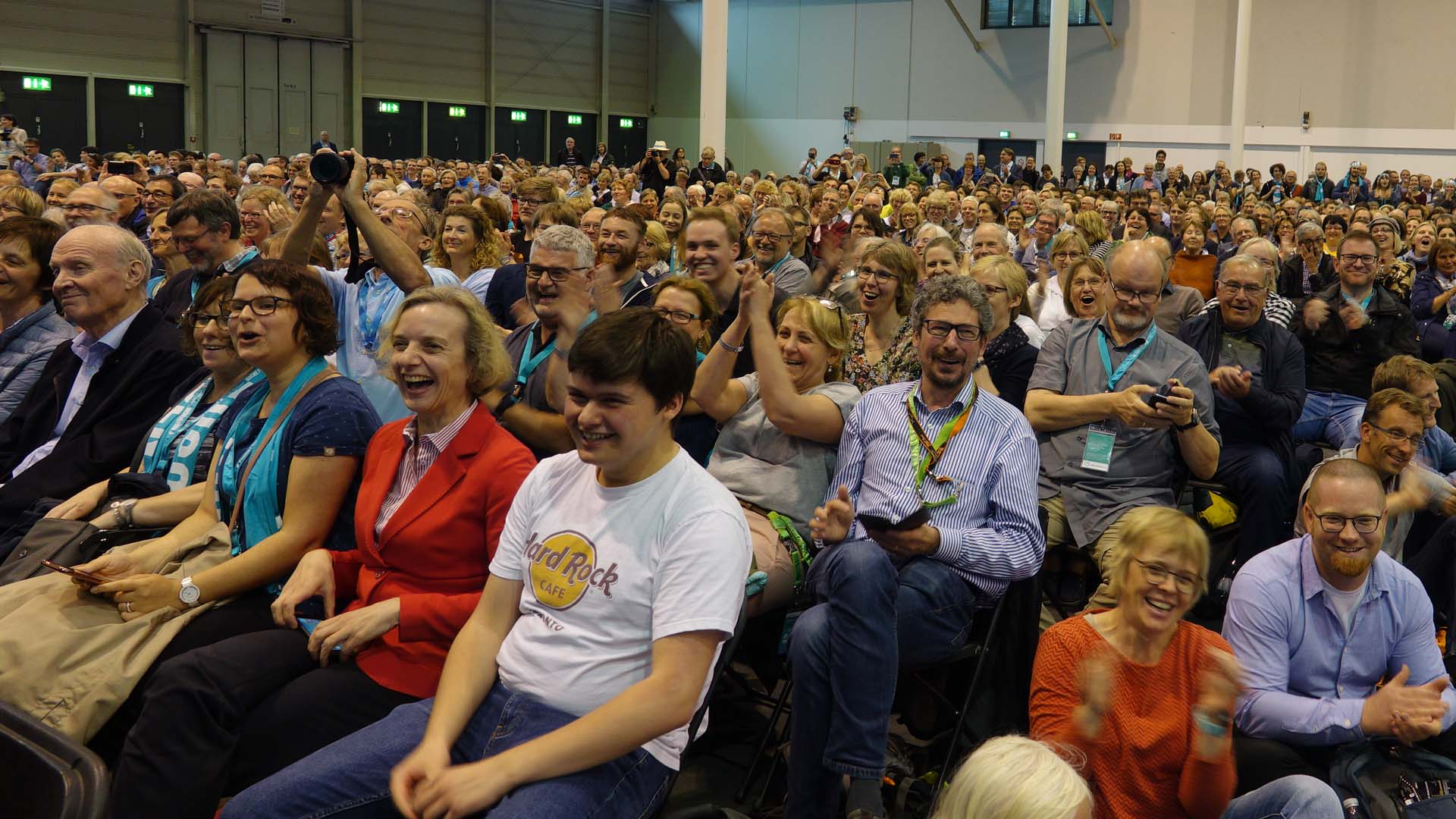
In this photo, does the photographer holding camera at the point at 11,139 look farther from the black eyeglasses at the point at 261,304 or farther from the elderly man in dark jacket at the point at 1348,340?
the elderly man in dark jacket at the point at 1348,340

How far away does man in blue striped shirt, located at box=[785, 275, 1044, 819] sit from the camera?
273 centimetres

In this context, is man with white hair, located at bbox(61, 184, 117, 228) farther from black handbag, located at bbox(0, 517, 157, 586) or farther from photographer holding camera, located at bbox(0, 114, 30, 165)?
photographer holding camera, located at bbox(0, 114, 30, 165)

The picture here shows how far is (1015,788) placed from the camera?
1.57m

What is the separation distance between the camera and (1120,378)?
3961mm

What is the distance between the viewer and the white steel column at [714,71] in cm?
1599

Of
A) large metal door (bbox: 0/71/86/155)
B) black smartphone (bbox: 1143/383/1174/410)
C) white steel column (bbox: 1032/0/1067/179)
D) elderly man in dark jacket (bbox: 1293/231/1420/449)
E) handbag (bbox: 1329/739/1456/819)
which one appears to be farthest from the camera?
white steel column (bbox: 1032/0/1067/179)

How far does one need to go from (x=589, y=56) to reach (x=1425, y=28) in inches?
717

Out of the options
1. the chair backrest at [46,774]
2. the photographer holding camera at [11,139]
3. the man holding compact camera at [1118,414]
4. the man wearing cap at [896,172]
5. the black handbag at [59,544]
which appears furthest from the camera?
the man wearing cap at [896,172]

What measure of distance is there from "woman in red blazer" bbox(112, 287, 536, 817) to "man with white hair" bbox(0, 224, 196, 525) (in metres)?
1.39

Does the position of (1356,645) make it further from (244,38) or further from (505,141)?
(505,141)

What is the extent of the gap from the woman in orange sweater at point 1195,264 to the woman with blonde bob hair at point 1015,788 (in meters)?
6.98

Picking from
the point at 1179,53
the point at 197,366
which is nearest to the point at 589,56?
the point at 1179,53

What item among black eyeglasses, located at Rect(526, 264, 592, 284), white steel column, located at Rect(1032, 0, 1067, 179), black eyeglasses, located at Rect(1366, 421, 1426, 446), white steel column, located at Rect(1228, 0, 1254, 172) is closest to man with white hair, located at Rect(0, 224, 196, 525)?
black eyeglasses, located at Rect(526, 264, 592, 284)

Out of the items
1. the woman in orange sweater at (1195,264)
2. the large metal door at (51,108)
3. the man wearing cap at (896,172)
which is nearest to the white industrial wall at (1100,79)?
the man wearing cap at (896,172)
